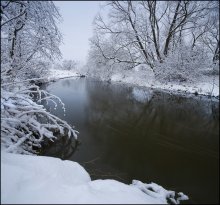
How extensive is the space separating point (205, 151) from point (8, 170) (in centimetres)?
556

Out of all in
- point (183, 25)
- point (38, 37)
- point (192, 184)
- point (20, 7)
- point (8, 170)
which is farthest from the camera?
point (183, 25)

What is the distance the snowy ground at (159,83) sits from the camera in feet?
58.3

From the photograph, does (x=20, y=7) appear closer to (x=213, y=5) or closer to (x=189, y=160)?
(x=189, y=160)

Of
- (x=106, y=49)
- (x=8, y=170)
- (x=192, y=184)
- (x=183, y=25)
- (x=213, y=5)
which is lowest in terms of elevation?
(x=192, y=184)

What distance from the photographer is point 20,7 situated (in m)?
6.25

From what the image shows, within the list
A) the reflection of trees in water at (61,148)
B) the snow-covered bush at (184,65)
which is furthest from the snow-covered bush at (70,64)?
the reflection of trees in water at (61,148)

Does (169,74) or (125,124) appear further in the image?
(169,74)

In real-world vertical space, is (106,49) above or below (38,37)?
above

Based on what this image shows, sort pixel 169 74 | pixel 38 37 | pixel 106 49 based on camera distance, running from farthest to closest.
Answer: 1. pixel 106 49
2. pixel 169 74
3. pixel 38 37

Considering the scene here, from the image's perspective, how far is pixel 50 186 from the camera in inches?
129

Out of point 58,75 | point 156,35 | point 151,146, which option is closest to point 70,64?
point 58,75

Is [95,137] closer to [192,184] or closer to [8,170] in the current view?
[192,184]

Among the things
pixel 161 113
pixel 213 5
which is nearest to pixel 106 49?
pixel 213 5

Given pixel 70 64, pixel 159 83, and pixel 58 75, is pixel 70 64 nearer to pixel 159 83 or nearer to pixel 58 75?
pixel 58 75
